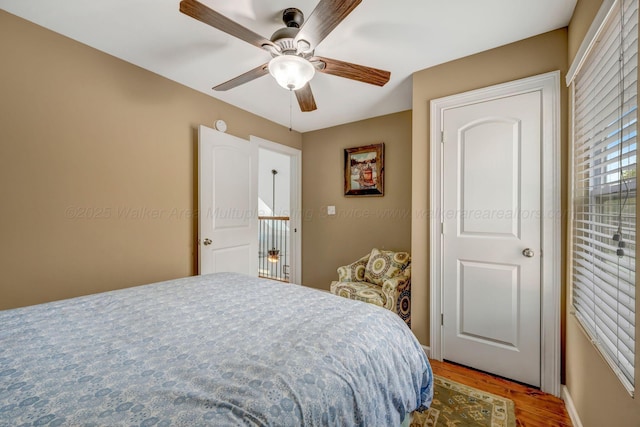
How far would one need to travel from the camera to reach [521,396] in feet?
5.99

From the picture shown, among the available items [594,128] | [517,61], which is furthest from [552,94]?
[594,128]

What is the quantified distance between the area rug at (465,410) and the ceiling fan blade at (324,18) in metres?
2.19

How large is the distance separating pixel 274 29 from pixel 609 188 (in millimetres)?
2010

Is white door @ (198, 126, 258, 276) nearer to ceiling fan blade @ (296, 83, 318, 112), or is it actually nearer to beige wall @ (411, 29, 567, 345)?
ceiling fan blade @ (296, 83, 318, 112)

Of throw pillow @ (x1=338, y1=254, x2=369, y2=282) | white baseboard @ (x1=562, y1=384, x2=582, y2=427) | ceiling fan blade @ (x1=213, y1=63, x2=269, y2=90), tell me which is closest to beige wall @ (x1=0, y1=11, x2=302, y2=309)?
ceiling fan blade @ (x1=213, y1=63, x2=269, y2=90)

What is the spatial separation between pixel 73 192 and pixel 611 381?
316 cm

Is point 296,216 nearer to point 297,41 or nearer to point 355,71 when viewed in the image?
point 355,71

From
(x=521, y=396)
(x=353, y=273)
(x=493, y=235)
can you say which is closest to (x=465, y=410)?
(x=521, y=396)

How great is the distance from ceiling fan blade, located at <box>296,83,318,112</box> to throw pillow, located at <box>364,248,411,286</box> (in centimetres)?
173

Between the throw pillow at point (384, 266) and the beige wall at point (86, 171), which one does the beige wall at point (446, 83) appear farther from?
the beige wall at point (86, 171)

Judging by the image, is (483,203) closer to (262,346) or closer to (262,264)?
(262,346)

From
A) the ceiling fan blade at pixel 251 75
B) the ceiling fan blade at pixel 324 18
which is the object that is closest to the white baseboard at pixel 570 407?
the ceiling fan blade at pixel 324 18

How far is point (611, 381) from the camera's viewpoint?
3.66 ft

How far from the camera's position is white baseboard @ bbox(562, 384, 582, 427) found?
5.03 feet
